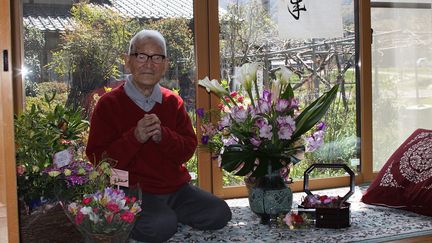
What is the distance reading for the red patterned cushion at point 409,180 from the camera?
2395 millimetres

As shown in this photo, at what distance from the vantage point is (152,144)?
2.30 metres

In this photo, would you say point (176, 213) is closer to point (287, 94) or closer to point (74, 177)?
point (74, 177)

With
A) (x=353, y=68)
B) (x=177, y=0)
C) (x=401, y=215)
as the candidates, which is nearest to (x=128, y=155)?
(x=177, y=0)

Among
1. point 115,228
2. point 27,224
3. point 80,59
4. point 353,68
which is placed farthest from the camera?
point 353,68

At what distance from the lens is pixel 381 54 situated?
123 inches

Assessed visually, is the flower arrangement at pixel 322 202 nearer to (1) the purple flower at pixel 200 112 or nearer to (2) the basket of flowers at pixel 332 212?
(2) the basket of flowers at pixel 332 212

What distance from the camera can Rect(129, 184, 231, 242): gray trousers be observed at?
6.93 ft

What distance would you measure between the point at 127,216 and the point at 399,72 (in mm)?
2066

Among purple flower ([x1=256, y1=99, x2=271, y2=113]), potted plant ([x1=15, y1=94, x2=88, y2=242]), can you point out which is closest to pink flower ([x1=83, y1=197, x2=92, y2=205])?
potted plant ([x1=15, y1=94, x2=88, y2=242])

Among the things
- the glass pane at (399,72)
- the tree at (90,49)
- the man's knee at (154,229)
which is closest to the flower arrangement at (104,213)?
the man's knee at (154,229)

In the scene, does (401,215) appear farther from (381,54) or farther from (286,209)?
(381,54)

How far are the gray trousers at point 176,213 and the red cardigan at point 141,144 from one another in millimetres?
50

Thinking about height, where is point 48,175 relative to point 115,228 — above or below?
above

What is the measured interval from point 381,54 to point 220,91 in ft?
4.15
